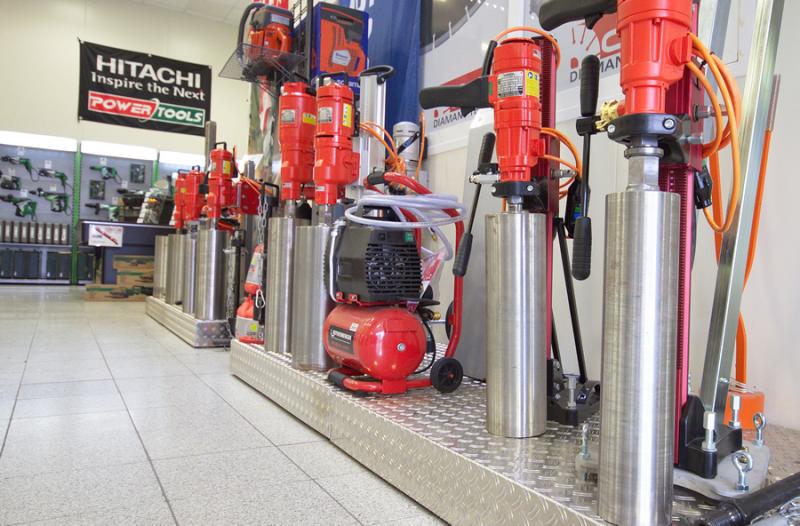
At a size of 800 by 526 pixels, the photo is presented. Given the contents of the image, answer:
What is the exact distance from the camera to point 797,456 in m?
1.40

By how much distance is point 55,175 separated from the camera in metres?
10.1

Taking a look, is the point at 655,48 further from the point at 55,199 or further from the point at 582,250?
the point at 55,199

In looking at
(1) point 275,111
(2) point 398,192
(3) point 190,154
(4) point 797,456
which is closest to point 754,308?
(4) point 797,456

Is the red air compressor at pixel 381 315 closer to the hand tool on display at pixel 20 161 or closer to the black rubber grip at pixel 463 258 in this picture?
the black rubber grip at pixel 463 258

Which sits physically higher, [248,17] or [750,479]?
[248,17]

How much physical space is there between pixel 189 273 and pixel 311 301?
109 inches

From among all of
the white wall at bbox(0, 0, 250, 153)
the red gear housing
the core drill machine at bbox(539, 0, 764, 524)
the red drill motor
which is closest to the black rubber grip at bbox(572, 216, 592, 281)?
the core drill machine at bbox(539, 0, 764, 524)

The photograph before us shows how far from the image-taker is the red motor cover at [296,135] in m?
2.88

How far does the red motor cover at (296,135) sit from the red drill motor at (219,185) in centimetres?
168

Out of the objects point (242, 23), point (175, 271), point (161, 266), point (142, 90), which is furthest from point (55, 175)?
point (242, 23)

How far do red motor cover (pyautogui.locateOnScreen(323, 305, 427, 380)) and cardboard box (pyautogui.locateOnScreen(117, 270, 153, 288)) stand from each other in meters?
6.72

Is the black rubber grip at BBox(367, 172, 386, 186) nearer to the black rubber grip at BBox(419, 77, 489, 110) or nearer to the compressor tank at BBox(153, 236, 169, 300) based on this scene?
the black rubber grip at BBox(419, 77, 489, 110)

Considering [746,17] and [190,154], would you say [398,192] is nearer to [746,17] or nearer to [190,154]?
[746,17]

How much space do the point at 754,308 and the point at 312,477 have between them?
1448 millimetres
